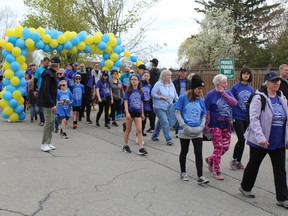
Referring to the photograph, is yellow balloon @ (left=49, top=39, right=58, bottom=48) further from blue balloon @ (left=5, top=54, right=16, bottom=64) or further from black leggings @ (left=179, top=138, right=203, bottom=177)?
black leggings @ (left=179, top=138, right=203, bottom=177)

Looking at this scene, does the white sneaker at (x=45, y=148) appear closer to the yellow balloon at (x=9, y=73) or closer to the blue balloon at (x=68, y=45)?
the yellow balloon at (x=9, y=73)

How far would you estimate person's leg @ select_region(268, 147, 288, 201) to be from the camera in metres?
4.92

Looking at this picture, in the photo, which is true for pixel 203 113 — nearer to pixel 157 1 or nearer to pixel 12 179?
pixel 12 179

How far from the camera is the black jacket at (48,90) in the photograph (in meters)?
8.11

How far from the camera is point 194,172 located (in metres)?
6.71

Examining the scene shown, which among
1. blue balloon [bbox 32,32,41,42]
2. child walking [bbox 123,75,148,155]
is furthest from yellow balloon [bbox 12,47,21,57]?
child walking [bbox 123,75,148,155]

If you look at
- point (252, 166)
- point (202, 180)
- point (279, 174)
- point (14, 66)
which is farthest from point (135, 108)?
point (14, 66)

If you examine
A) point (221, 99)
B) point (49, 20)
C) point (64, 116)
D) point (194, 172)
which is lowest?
point (194, 172)

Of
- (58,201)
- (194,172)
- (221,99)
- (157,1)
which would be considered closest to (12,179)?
(58,201)

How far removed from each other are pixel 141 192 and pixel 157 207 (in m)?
0.66

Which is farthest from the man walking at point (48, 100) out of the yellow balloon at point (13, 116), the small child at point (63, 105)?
the yellow balloon at point (13, 116)

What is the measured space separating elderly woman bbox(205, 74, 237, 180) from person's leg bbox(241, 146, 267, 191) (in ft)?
3.23

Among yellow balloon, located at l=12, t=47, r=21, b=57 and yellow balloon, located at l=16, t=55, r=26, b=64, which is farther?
yellow balloon, located at l=16, t=55, r=26, b=64

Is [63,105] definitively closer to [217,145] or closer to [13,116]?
[13,116]
